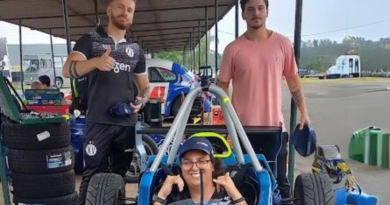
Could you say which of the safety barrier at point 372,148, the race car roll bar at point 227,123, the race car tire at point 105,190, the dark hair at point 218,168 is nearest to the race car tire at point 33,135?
the race car tire at point 105,190

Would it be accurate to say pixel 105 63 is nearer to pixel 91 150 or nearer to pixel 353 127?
pixel 91 150

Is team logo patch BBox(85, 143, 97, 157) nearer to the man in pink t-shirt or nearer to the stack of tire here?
the stack of tire

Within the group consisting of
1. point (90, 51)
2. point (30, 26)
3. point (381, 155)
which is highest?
point (30, 26)

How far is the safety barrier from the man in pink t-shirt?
4488 millimetres

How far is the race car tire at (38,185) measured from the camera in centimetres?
406

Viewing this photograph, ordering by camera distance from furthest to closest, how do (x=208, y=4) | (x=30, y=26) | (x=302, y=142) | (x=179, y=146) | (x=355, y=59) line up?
1. (x=355, y=59)
2. (x=30, y=26)
3. (x=208, y=4)
4. (x=302, y=142)
5. (x=179, y=146)

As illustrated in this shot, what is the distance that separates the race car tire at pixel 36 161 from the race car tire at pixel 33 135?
39mm

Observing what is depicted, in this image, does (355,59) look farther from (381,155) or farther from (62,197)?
(62,197)

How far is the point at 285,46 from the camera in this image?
3.62m

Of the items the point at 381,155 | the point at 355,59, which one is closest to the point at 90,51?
the point at 381,155

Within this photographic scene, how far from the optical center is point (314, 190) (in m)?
3.09

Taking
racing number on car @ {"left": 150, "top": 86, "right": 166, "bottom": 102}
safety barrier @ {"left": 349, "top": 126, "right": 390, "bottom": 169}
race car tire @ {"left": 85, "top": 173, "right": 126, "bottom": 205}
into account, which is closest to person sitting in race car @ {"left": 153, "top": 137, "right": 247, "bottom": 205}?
race car tire @ {"left": 85, "top": 173, "right": 126, "bottom": 205}

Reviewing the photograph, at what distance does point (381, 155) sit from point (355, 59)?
3510cm

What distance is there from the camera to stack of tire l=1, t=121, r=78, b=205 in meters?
4.05
